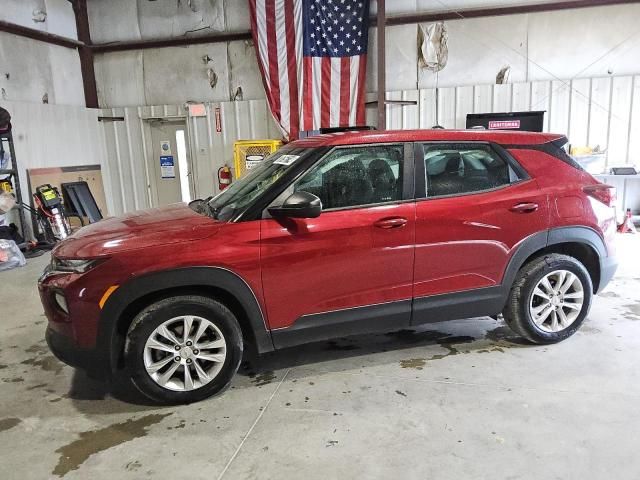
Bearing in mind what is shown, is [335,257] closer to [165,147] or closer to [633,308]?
[633,308]

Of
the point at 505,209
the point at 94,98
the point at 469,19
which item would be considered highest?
the point at 469,19

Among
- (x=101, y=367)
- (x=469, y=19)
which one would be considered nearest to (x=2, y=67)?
(x=101, y=367)

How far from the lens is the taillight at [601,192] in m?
3.36

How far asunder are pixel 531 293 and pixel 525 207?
23.9 inches

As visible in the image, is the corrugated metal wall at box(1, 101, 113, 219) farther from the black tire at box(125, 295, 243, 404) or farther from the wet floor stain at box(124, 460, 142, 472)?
the wet floor stain at box(124, 460, 142, 472)

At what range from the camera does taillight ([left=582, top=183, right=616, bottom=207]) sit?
3361mm

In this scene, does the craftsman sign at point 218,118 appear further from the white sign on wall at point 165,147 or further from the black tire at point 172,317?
the black tire at point 172,317

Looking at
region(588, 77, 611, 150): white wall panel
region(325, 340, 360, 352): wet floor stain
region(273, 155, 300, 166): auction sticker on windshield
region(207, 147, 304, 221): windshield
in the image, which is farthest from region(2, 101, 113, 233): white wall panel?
region(588, 77, 611, 150): white wall panel

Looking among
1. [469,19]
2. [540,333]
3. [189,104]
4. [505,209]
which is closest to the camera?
[505,209]

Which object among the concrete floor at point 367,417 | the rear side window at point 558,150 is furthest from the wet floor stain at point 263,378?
the rear side window at point 558,150

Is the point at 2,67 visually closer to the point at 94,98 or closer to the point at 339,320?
the point at 94,98

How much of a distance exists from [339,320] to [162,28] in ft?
27.0

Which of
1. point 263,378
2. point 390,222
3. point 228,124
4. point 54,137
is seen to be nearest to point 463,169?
point 390,222

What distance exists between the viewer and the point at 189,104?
29.7ft
